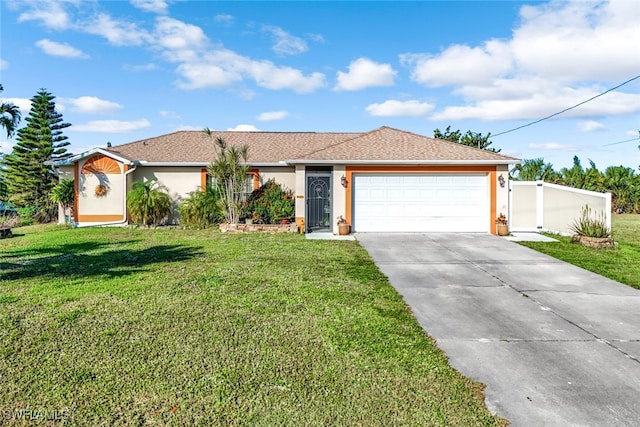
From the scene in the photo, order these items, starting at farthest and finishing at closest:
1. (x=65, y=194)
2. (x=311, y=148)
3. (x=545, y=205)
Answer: (x=311, y=148)
(x=65, y=194)
(x=545, y=205)

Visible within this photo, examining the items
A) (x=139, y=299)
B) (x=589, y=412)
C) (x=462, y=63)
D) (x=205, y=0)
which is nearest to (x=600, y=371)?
(x=589, y=412)

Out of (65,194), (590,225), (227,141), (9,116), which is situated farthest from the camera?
(227,141)

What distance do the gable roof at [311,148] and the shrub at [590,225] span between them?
2784 mm

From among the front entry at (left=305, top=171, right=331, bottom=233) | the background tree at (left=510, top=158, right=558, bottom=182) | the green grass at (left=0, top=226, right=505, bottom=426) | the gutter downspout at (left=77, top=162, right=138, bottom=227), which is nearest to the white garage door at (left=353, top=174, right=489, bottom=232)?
the front entry at (left=305, top=171, right=331, bottom=233)

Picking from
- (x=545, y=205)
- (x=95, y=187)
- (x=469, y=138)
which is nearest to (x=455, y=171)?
(x=545, y=205)

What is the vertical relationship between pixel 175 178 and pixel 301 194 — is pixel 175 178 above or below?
above

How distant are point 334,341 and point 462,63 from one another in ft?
68.2

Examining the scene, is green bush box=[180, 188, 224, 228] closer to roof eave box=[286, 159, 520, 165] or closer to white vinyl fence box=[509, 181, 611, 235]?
roof eave box=[286, 159, 520, 165]

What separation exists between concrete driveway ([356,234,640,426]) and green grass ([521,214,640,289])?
456 mm

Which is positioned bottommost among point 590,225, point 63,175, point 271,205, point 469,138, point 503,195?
point 590,225

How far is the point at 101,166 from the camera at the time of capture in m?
16.4

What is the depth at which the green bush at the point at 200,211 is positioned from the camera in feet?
50.9

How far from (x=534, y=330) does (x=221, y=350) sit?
3836 mm

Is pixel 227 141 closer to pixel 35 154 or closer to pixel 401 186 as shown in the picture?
pixel 401 186
